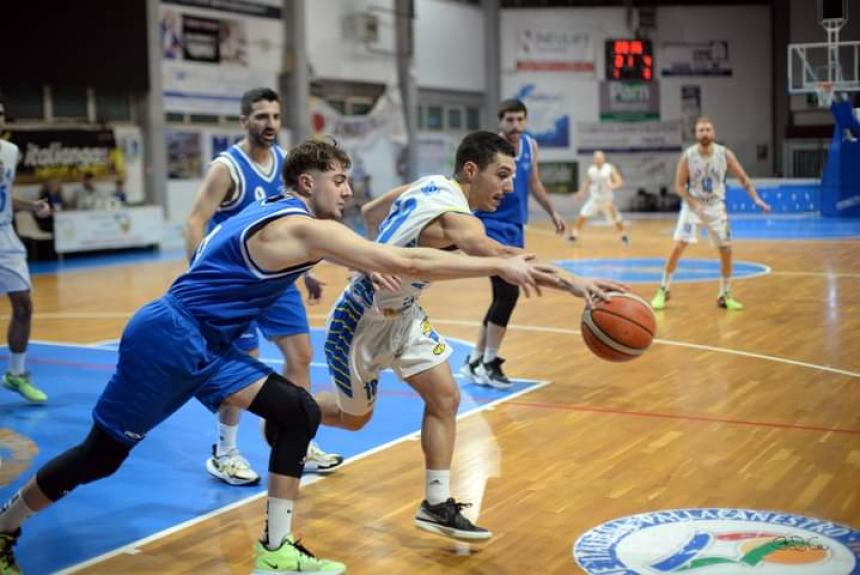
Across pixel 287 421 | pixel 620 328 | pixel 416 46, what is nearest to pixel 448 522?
pixel 287 421

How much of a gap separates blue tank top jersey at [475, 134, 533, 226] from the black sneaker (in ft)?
12.1

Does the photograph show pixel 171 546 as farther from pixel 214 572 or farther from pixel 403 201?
pixel 403 201

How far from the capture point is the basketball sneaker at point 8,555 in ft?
14.0

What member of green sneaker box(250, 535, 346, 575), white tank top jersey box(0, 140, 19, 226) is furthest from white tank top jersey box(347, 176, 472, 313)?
white tank top jersey box(0, 140, 19, 226)

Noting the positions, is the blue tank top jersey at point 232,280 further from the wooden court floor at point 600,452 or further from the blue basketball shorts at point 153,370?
the wooden court floor at point 600,452

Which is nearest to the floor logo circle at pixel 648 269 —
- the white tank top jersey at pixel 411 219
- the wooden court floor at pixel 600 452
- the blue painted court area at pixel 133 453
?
the wooden court floor at pixel 600 452

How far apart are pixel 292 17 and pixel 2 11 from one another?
7.51 metres

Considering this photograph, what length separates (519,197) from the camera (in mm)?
8289

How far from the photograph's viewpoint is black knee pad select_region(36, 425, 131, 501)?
423 cm

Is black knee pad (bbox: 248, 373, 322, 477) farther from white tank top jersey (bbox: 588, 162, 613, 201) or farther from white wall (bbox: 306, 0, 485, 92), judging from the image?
white wall (bbox: 306, 0, 485, 92)

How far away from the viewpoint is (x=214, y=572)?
4430 mm

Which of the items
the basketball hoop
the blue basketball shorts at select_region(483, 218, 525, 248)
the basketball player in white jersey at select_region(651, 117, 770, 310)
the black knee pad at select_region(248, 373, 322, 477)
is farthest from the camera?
the basketball hoop

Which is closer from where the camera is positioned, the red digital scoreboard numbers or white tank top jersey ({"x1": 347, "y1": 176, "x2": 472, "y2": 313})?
white tank top jersey ({"x1": 347, "y1": 176, "x2": 472, "y2": 313})

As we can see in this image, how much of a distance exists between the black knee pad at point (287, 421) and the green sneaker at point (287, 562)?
288 millimetres
